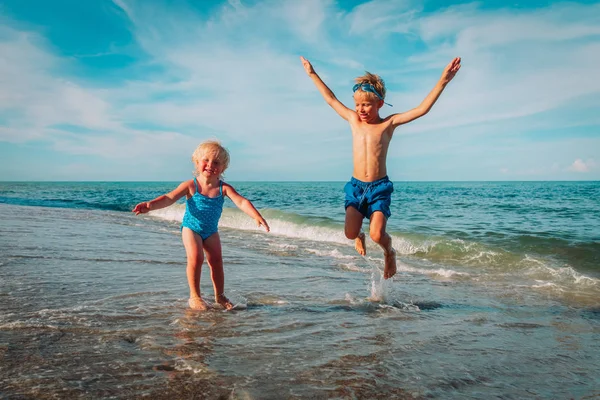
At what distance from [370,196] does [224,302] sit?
208 cm

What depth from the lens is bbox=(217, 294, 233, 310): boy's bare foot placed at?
466 centimetres

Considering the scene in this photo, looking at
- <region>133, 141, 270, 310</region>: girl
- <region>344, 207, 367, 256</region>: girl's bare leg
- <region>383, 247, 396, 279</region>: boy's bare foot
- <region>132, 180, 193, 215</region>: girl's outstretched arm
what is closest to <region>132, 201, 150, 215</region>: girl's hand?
<region>132, 180, 193, 215</region>: girl's outstretched arm

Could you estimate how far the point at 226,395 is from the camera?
2.64 m

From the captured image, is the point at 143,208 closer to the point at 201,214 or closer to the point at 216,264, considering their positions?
the point at 201,214

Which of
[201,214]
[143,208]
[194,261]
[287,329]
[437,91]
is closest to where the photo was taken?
[287,329]

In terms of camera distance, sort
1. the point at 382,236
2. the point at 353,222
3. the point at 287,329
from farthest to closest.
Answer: the point at 353,222 < the point at 382,236 < the point at 287,329

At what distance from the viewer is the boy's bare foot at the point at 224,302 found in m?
4.66

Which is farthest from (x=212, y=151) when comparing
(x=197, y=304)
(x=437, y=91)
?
(x=437, y=91)

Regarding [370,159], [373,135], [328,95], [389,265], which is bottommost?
[389,265]

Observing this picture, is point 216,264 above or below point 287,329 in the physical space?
above

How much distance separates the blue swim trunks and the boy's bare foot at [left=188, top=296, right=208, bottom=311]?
7.09 feet

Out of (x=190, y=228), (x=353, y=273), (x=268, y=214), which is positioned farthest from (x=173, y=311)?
(x=268, y=214)

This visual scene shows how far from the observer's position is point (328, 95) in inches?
233

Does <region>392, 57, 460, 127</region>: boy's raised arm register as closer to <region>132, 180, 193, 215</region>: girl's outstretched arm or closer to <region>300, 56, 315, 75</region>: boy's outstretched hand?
<region>300, 56, 315, 75</region>: boy's outstretched hand
